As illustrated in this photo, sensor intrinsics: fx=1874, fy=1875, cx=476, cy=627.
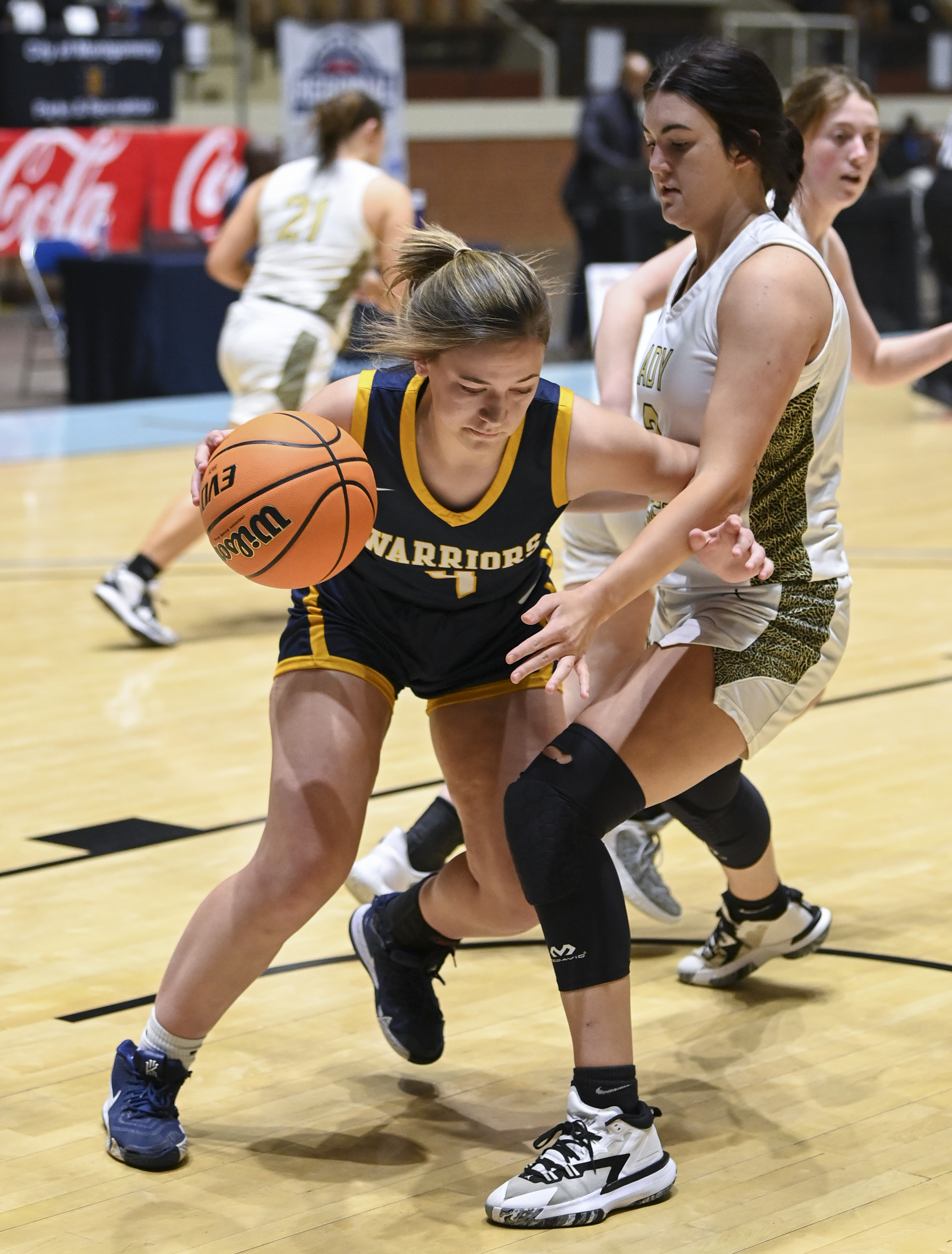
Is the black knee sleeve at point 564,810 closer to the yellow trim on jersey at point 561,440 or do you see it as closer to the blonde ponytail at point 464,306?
the yellow trim on jersey at point 561,440

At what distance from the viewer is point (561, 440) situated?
2688mm

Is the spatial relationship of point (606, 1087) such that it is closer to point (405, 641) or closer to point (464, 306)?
point (405, 641)

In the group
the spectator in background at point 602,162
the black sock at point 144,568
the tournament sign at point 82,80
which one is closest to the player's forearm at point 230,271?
the black sock at point 144,568

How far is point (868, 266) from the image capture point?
14531 mm

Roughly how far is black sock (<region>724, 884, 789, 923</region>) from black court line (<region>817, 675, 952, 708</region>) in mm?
1990

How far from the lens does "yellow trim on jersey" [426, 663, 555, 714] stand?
2.88 m

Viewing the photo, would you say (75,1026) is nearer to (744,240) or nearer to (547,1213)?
(547,1213)

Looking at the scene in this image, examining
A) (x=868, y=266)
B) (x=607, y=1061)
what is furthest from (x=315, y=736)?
(x=868, y=266)

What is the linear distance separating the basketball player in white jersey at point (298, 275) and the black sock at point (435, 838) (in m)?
2.70

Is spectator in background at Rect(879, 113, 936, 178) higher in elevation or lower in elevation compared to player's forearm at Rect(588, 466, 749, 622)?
lower

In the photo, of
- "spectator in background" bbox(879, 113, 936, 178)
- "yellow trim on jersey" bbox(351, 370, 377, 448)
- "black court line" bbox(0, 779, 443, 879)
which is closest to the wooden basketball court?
"black court line" bbox(0, 779, 443, 879)

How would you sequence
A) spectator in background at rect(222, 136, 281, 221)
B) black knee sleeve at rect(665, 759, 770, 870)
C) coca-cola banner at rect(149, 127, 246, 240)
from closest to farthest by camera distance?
black knee sleeve at rect(665, 759, 770, 870) → spectator in background at rect(222, 136, 281, 221) → coca-cola banner at rect(149, 127, 246, 240)

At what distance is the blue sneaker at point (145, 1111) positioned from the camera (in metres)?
2.68

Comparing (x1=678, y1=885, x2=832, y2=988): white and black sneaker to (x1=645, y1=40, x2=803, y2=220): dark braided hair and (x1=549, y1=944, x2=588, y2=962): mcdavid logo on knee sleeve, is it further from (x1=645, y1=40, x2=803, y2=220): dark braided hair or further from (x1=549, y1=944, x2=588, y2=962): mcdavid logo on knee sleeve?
(x1=645, y1=40, x2=803, y2=220): dark braided hair
